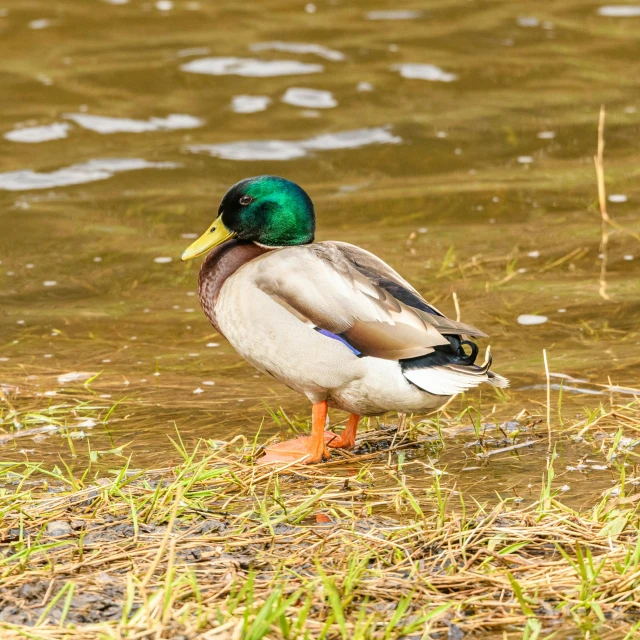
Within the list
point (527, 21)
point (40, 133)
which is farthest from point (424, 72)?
point (40, 133)

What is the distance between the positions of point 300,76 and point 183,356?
224 inches

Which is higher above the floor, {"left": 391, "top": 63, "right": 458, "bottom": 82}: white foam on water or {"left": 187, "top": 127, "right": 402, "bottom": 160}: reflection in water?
{"left": 391, "top": 63, "right": 458, "bottom": 82}: white foam on water

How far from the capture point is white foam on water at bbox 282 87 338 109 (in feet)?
33.5

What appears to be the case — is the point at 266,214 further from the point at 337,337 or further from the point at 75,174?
the point at 75,174

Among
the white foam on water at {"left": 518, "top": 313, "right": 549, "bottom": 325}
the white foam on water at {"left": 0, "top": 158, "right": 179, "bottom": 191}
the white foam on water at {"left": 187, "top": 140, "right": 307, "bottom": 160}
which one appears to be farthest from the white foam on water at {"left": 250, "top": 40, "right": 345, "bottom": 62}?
the white foam on water at {"left": 518, "top": 313, "right": 549, "bottom": 325}

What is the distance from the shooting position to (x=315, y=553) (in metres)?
3.00

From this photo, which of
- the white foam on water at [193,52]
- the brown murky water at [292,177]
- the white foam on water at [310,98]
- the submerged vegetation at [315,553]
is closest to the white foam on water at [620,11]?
the brown murky water at [292,177]

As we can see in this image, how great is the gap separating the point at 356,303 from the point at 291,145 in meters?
5.81

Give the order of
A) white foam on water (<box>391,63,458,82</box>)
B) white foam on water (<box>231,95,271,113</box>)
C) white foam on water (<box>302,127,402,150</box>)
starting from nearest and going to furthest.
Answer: white foam on water (<box>302,127,402,150</box>) → white foam on water (<box>231,95,271,113</box>) → white foam on water (<box>391,63,458,82</box>)

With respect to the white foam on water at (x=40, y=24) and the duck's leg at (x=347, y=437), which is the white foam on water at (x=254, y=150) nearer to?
the white foam on water at (x=40, y=24)

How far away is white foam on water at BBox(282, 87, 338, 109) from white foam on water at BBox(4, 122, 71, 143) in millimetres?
2013

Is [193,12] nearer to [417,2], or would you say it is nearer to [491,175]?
[417,2]

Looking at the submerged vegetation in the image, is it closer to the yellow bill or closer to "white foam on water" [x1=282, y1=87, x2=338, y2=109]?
Result: the yellow bill

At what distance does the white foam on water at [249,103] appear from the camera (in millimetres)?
10133
